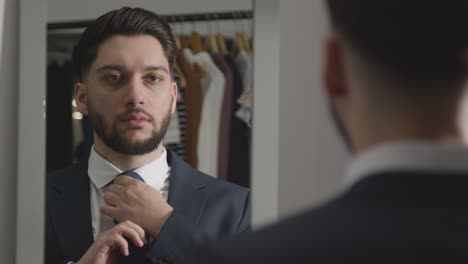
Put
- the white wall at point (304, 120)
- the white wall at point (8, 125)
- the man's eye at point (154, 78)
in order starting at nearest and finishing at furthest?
1. the white wall at point (304, 120)
2. the man's eye at point (154, 78)
3. the white wall at point (8, 125)

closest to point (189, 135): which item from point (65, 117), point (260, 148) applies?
point (260, 148)

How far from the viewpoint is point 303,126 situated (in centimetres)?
147

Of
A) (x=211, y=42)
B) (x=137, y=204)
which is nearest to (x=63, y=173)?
(x=137, y=204)

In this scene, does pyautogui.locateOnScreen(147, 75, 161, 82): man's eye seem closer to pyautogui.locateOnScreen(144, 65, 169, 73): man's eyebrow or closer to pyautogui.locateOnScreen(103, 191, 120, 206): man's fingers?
pyautogui.locateOnScreen(144, 65, 169, 73): man's eyebrow

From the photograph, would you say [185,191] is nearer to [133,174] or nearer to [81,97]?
[133,174]

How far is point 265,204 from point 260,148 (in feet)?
0.36

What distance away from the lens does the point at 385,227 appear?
61cm

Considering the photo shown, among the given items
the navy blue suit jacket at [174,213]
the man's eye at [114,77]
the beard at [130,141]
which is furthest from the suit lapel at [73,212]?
the man's eye at [114,77]

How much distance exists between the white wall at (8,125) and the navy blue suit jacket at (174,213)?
11 centimetres

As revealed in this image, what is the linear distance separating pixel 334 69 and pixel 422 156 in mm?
121

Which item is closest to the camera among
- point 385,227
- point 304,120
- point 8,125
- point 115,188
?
point 385,227

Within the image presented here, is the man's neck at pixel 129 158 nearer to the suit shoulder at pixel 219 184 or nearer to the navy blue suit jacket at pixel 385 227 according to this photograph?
the suit shoulder at pixel 219 184

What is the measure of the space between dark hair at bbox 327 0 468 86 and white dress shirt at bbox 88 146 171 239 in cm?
99

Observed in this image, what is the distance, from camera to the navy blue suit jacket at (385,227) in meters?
0.59
